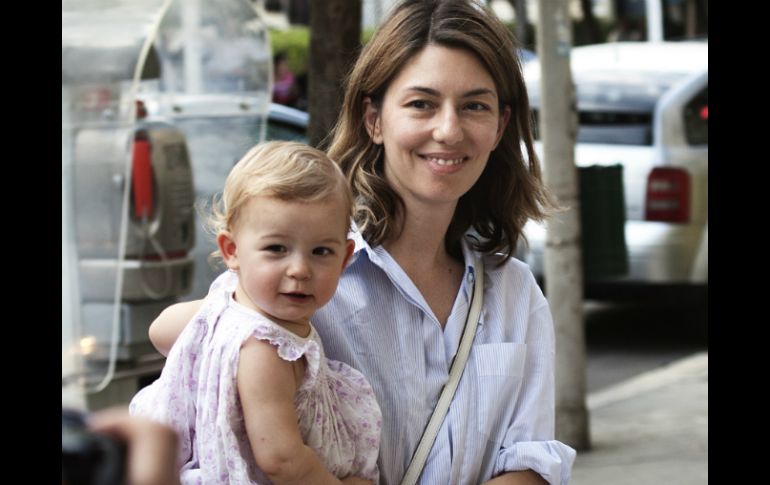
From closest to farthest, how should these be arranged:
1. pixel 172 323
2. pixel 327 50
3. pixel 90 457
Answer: pixel 90 457
pixel 172 323
pixel 327 50

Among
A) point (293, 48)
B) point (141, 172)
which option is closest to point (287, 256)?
point (141, 172)

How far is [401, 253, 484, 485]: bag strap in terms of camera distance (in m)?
2.28

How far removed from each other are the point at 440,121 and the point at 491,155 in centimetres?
31

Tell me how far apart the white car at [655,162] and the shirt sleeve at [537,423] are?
5.82 meters

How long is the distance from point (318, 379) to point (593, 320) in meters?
8.68

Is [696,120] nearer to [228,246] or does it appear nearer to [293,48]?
[228,246]

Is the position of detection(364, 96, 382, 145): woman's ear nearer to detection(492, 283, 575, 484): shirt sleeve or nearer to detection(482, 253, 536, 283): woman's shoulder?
detection(482, 253, 536, 283): woman's shoulder

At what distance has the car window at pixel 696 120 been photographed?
8727 mm

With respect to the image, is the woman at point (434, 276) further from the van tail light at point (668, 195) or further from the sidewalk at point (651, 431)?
the van tail light at point (668, 195)

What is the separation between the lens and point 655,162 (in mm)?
8750

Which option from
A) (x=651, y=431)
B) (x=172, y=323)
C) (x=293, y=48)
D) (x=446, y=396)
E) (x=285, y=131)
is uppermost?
(x=293, y=48)

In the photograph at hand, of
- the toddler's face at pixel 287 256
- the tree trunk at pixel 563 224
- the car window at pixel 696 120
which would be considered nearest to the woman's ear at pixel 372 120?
the toddler's face at pixel 287 256

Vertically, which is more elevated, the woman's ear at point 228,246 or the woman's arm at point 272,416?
the woman's ear at point 228,246

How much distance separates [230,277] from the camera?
2191 millimetres
